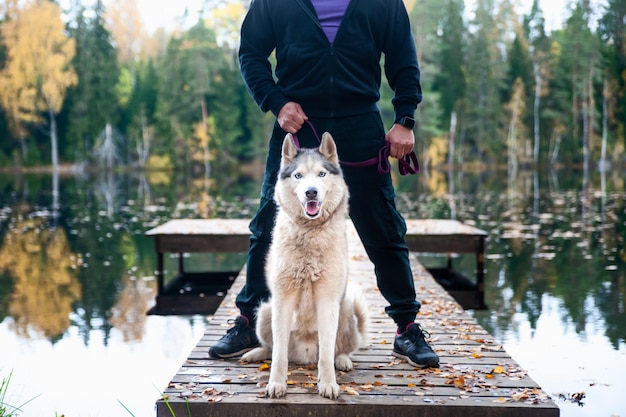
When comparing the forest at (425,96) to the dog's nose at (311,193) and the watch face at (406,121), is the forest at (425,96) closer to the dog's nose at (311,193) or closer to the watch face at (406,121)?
the watch face at (406,121)

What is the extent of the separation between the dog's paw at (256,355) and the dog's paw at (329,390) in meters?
0.65

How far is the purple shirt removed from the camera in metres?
3.56

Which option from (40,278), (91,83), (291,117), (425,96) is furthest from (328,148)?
(425,96)

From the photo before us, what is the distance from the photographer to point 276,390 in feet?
10.0

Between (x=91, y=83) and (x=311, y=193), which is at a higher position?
(x=91, y=83)

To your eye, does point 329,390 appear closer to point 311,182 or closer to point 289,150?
point 311,182

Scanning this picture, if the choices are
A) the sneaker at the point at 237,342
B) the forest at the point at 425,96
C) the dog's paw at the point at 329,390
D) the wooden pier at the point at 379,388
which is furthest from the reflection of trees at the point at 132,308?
the forest at the point at 425,96

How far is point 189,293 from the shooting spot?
867 centimetres

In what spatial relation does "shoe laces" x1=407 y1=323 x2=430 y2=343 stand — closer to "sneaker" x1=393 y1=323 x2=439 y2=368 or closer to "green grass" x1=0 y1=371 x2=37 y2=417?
"sneaker" x1=393 y1=323 x2=439 y2=368

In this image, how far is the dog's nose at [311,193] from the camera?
2959 mm

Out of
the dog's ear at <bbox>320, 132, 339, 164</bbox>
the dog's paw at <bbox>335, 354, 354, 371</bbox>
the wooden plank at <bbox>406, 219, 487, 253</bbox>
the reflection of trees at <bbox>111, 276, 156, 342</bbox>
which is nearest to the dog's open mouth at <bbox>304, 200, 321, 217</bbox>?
the dog's ear at <bbox>320, 132, 339, 164</bbox>

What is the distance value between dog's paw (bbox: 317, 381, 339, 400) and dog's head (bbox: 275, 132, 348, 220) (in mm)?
823

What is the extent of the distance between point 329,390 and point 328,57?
178 cm

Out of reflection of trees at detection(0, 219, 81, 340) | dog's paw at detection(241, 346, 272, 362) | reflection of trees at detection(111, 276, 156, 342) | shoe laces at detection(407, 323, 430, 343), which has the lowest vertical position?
reflection of trees at detection(111, 276, 156, 342)
